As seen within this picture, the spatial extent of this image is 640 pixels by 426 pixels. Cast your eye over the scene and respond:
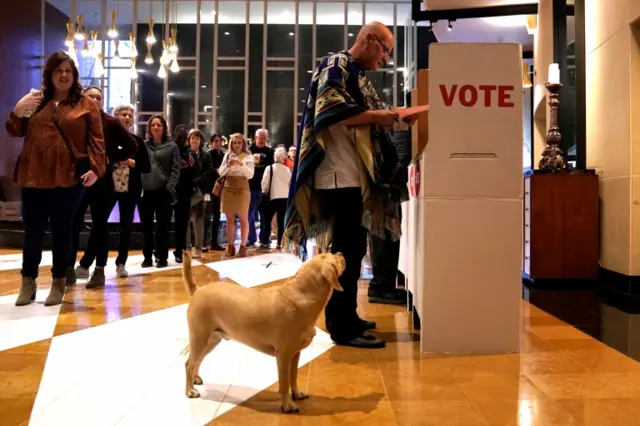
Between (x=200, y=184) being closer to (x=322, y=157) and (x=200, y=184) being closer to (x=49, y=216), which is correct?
(x=49, y=216)

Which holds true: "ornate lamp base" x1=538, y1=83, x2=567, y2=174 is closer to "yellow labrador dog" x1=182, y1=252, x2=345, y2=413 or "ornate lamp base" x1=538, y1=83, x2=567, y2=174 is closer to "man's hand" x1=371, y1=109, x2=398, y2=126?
"man's hand" x1=371, y1=109, x2=398, y2=126

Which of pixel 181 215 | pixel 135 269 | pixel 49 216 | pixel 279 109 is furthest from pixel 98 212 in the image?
pixel 279 109

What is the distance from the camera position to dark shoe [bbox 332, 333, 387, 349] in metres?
2.40

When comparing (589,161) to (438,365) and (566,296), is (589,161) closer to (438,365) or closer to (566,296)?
(566,296)

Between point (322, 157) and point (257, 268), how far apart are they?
3037 mm

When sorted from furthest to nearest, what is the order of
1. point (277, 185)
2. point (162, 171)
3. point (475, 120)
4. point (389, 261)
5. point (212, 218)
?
point (212, 218)
point (277, 185)
point (162, 171)
point (389, 261)
point (475, 120)

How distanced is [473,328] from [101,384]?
147cm

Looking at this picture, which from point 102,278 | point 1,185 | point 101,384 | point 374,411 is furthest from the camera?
point 1,185

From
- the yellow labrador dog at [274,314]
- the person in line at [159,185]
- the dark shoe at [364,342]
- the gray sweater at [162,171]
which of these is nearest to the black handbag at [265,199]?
the person in line at [159,185]

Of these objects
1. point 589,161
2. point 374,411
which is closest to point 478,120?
point 374,411

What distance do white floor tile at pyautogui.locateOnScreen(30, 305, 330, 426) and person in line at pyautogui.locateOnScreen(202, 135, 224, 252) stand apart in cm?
410

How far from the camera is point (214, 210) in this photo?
7.15 metres

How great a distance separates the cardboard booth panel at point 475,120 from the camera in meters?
2.27

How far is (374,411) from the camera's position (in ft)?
5.37
